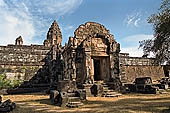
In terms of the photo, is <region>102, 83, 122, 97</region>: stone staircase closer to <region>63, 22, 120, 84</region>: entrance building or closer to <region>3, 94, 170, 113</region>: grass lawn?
<region>63, 22, 120, 84</region>: entrance building

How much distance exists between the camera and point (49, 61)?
20.0 meters

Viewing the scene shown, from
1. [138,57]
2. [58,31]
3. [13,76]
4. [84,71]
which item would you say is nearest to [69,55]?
[84,71]

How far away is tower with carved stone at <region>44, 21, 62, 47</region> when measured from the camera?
37259mm

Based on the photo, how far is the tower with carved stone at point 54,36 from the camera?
1467 inches

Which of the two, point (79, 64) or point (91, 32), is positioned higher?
point (91, 32)

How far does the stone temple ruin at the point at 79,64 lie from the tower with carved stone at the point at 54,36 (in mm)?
12300

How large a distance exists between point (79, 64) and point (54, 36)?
26.3 meters

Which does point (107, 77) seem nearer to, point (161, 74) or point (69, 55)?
point (69, 55)

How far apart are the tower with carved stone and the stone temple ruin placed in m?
12.3

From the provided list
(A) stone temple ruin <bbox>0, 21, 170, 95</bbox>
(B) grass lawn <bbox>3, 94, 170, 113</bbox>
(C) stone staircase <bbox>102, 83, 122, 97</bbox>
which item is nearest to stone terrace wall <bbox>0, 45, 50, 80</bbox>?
(A) stone temple ruin <bbox>0, 21, 170, 95</bbox>

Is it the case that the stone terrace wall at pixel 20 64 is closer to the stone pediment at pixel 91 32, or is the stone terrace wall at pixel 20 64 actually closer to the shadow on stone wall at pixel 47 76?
the shadow on stone wall at pixel 47 76

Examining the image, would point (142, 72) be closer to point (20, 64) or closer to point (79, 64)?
A: point (79, 64)

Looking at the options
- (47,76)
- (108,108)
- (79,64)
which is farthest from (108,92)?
(47,76)

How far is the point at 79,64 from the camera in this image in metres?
13.1
